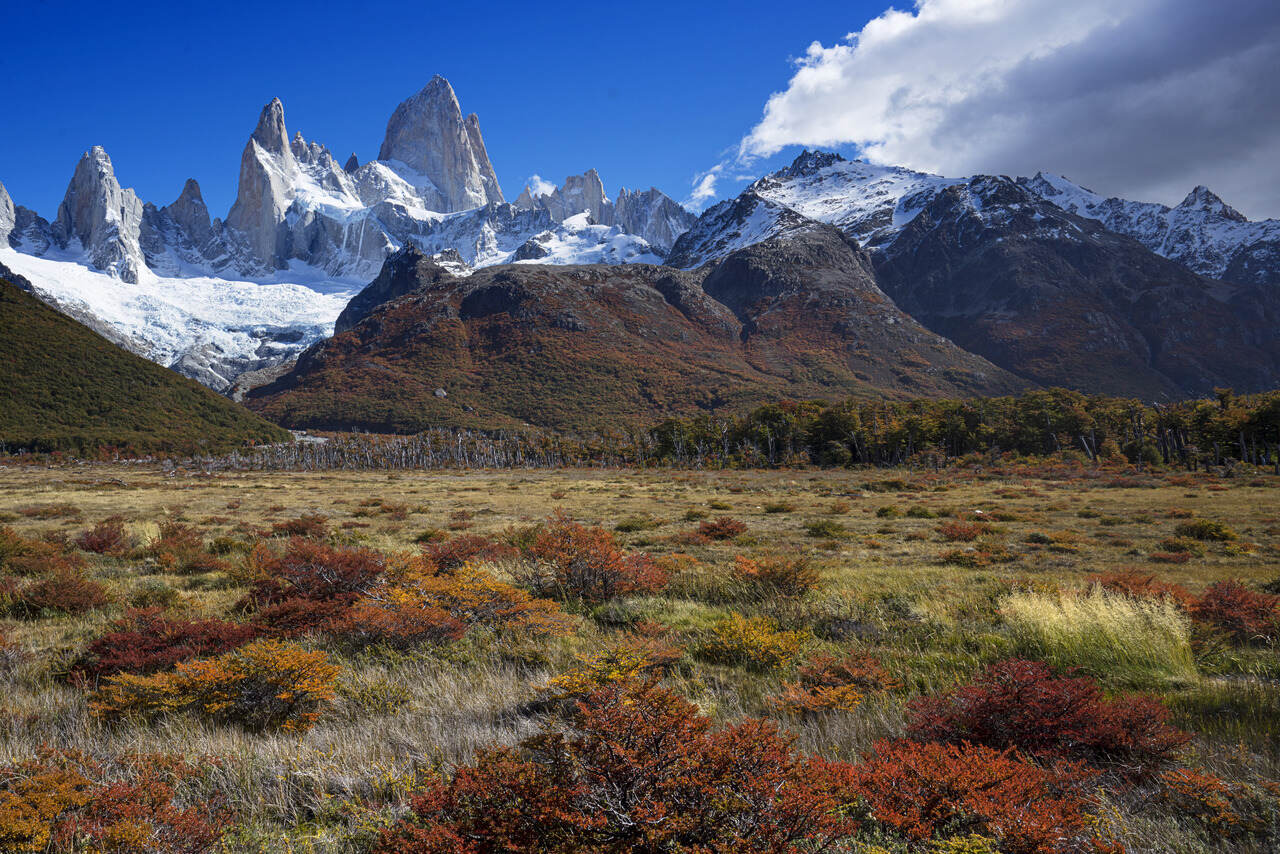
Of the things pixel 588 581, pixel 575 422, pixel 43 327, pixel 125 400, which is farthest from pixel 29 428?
pixel 588 581

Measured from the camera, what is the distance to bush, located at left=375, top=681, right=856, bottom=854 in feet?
8.10

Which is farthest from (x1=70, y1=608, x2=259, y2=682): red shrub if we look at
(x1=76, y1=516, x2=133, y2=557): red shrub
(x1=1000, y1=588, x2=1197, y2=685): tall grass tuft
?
(x1=1000, y1=588, x2=1197, y2=685): tall grass tuft

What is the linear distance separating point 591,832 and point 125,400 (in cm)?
14704

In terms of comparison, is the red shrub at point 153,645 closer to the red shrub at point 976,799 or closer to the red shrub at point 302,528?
the red shrub at point 976,799

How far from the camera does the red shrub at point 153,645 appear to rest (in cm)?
588

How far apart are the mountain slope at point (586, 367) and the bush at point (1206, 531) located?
400 feet

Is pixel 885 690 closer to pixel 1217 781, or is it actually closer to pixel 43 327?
pixel 1217 781

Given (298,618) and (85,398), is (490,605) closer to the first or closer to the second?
(298,618)

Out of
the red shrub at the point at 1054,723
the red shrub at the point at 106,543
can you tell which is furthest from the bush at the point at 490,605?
the red shrub at the point at 106,543

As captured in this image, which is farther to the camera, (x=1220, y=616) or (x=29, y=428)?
(x=29, y=428)

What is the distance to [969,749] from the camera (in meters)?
3.08

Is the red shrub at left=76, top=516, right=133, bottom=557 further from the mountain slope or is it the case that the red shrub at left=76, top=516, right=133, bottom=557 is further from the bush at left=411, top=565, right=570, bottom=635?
the mountain slope

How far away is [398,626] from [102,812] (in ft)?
11.5

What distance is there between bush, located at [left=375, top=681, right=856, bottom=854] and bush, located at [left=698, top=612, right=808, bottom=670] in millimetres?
2901
